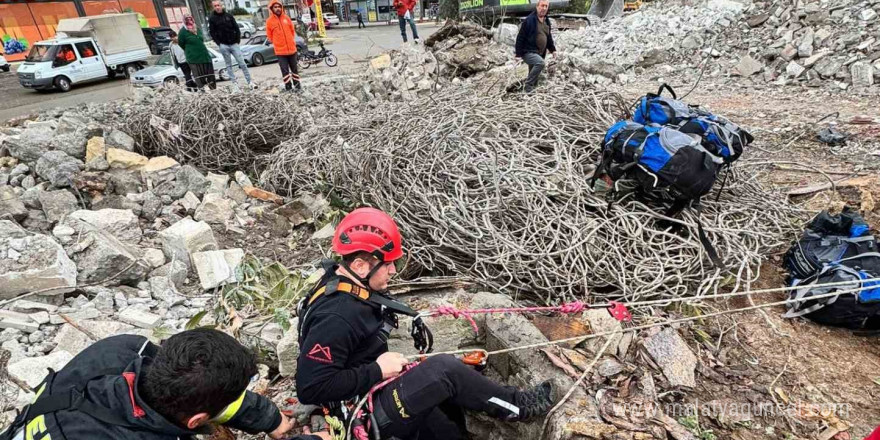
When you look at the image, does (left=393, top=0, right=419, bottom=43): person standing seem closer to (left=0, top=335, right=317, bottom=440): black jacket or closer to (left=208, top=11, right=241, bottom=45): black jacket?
(left=208, top=11, right=241, bottom=45): black jacket

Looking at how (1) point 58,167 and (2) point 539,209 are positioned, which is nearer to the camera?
(2) point 539,209

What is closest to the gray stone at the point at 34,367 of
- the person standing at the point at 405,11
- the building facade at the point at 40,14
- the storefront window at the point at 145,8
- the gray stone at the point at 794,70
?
the gray stone at the point at 794,70

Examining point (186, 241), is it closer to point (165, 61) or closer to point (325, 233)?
point (325, 233)

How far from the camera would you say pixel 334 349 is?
1.81 meters

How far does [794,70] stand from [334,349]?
1002 centimetres

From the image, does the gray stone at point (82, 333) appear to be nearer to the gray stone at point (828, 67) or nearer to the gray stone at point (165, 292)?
the gray stone at point (165, 292)

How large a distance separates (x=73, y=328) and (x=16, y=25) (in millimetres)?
28284

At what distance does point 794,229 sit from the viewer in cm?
352

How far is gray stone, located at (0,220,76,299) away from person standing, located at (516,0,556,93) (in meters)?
5.69

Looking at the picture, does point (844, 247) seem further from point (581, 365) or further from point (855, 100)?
point (855, 100)

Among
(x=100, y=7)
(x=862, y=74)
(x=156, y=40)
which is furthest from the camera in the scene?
(x=100, y=7)

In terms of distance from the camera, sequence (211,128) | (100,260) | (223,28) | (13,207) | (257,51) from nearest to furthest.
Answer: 1. (100,260)
2. (13,207)
3. (211,128)
4. (223,28)
5. (257,51)

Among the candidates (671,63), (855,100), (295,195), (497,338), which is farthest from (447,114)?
(671,63)

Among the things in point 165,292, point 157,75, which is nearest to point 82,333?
point 165,292
